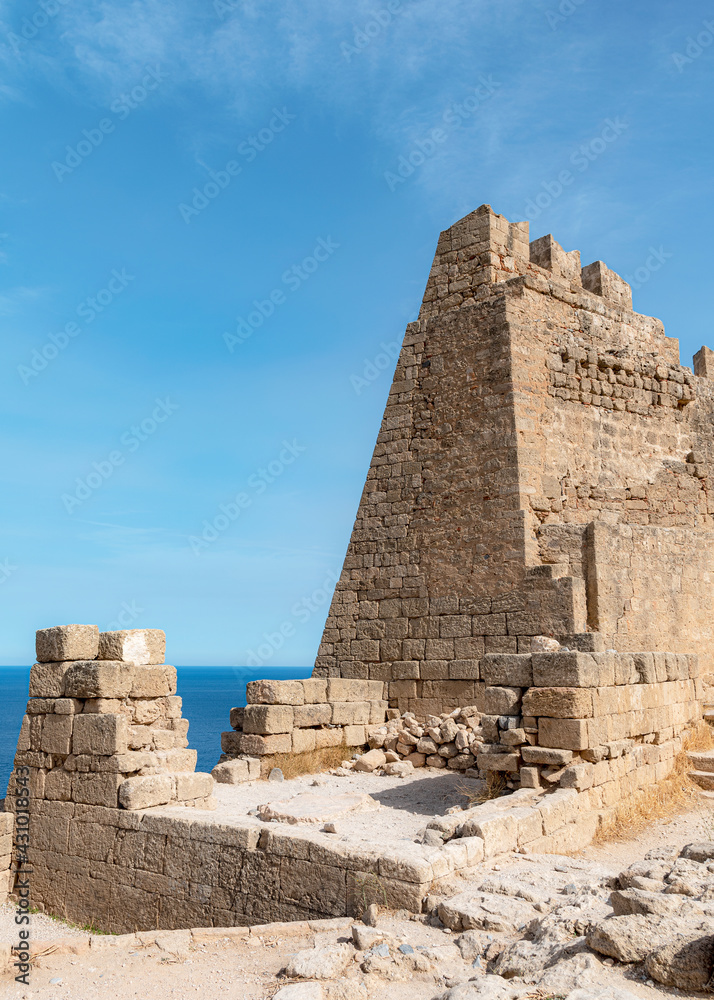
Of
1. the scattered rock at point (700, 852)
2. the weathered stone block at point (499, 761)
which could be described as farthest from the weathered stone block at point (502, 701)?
the scattered rock at point (700, 852)

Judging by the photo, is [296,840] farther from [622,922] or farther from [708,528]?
[708,528]

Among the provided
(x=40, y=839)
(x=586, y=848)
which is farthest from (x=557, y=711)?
(x=40, y=839)

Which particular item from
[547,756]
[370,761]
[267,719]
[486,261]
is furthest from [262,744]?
[486,261]

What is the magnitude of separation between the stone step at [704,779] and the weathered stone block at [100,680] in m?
5.83

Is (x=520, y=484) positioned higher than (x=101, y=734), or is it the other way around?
(x=520, y=484)

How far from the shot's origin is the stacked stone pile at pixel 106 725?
6.83 m

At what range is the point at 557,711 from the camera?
6734mm

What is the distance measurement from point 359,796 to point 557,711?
A: 7.83 ft

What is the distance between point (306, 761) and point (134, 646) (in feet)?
11.1

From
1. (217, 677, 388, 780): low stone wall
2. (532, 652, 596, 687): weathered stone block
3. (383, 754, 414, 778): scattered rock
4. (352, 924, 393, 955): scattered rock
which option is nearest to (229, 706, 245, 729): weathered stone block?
(217, 677, 388, 780): low stone wall

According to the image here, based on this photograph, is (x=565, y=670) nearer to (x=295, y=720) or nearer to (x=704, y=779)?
(x=704, y=779)

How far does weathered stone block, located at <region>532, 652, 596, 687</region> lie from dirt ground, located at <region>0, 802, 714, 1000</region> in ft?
4.96

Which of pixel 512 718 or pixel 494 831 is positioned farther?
pixel 512 718

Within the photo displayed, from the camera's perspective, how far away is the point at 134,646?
7.35 metres
